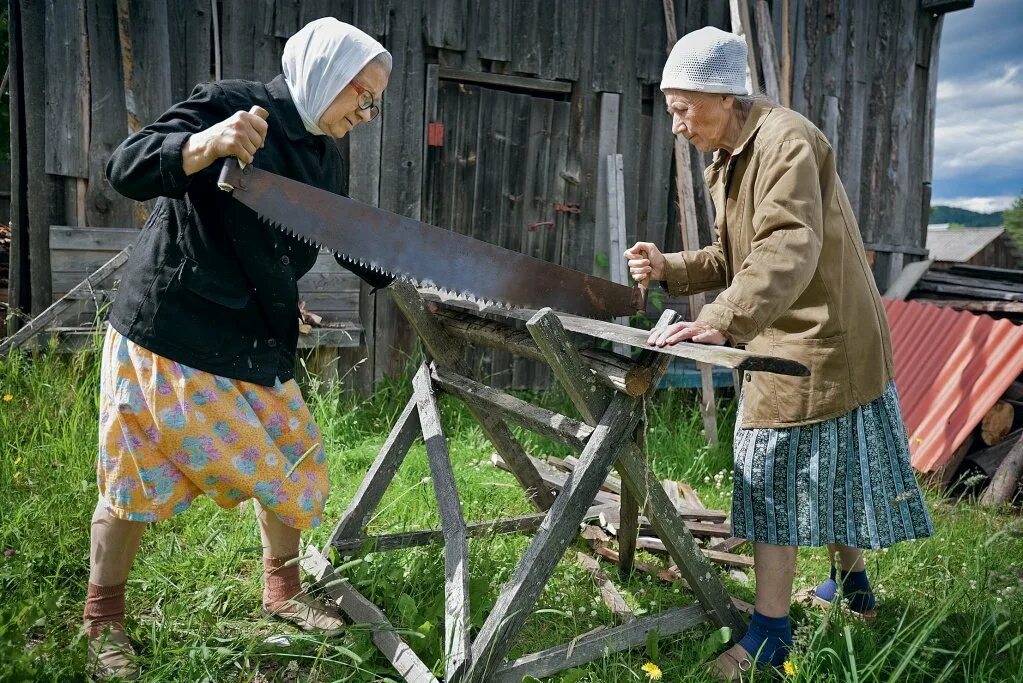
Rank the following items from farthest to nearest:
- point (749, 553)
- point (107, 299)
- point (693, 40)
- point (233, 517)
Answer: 1. point (107, 299)
2. point (749, 553)
3. point (233, 517)
4. point (693, 40)

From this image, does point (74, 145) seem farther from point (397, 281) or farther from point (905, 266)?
point (905, 266)

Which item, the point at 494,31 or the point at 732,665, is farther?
the point at 494,31

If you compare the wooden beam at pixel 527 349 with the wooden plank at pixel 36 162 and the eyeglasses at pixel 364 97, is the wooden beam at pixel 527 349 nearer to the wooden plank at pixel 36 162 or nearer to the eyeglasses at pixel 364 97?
the eyeglasses at pixel 364 97

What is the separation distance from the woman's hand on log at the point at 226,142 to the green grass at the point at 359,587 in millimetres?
1258

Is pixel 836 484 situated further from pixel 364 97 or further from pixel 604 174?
pixel 604 174

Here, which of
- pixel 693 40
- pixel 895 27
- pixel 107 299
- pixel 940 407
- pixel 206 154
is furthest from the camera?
pixel 895 27

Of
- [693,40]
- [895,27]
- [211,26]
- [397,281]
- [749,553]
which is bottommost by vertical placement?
[749,553]

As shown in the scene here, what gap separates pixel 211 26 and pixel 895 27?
577 cm

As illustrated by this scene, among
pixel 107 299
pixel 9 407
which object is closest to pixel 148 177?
pixel 9 407

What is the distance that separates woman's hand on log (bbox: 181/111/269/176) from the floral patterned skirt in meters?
0.63

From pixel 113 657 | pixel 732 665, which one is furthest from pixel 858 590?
pixel 113 657

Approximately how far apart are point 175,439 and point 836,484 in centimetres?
215

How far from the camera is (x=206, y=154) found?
7.02 feet

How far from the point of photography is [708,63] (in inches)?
95.7
